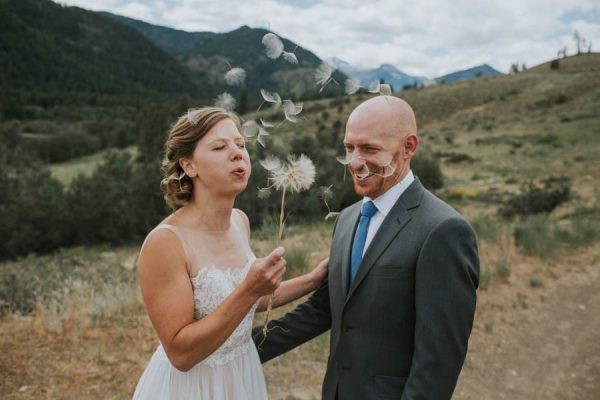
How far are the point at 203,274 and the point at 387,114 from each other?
1.30 metres

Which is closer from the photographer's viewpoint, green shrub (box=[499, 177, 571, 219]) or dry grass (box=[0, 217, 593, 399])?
dry grass (box=[0, 217, 593, 399])

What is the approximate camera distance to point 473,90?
61.3m

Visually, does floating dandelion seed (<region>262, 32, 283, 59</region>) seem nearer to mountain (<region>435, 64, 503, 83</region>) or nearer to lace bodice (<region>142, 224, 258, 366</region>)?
mountain (<region>435, 64, 503, 83</region>)

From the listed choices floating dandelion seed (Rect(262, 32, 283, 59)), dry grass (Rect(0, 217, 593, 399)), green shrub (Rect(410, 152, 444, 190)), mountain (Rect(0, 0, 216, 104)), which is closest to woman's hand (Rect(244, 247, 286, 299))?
floating dandelion seed (Rect(262, 32, 283, 59))

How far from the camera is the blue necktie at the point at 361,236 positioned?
98.0 inches

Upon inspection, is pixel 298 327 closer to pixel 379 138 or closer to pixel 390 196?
pixel 390 196

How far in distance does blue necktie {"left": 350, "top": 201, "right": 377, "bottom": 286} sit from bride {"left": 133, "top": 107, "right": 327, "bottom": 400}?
57 cm

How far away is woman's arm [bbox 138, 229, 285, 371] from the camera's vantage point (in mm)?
2107

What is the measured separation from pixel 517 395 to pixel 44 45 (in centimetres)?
13379

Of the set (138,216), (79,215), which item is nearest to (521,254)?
(138,216)

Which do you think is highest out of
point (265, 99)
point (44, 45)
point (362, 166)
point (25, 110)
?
point (44, 45)

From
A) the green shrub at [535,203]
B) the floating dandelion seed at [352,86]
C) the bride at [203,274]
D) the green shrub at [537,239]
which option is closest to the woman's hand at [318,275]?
the bride at [203,274]

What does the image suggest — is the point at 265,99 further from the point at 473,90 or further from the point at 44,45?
the point at 44,45

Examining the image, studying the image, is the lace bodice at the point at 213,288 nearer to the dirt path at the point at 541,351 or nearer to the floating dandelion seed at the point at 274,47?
the floating dandelion seed at the point at 274,47
